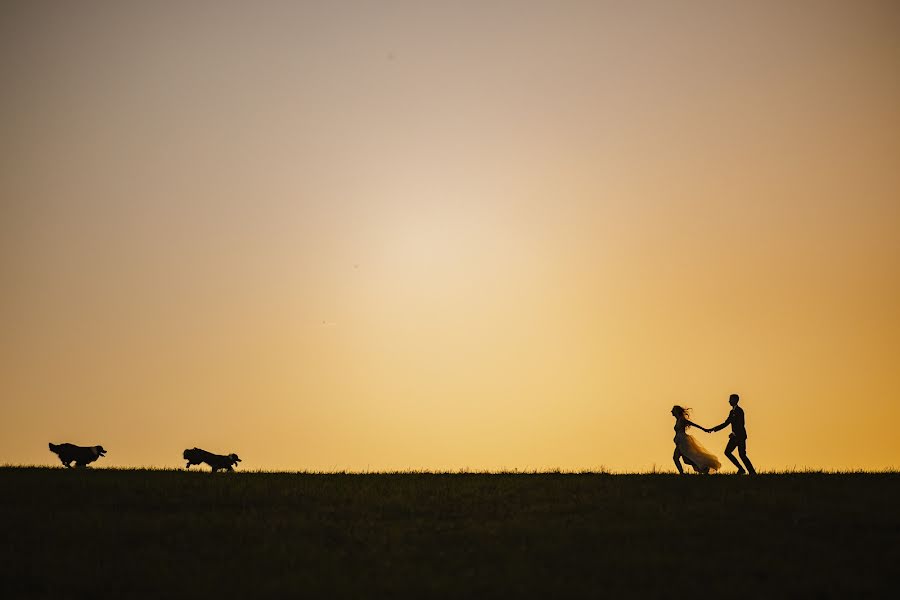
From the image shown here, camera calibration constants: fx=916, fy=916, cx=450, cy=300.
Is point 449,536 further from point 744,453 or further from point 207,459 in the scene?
point 207,459

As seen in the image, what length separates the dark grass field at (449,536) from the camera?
685 inches

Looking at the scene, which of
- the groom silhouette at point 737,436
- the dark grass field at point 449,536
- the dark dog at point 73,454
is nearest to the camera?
the dark grass field at point 449,536

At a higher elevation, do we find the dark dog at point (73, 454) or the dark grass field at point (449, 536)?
the dark dog at point (73, 454)

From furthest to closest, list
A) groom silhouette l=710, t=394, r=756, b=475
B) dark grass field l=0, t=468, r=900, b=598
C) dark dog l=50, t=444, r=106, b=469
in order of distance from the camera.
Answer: dark dog l=50, t=444, r=106, b=469 → groom silhouette l=710, t=394, r=756, b=475 → dark grass field l=0, t=468, r=900, b=598

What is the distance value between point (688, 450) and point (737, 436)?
171 centimetres

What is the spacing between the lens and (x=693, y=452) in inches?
1209

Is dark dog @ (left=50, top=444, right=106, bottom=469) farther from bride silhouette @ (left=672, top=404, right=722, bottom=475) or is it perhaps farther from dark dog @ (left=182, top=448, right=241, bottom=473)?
bride silhouette @ (left=672, top=404, right=722, bottom=475)

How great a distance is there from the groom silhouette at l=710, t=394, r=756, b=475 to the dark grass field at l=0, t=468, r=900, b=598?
4.87ft

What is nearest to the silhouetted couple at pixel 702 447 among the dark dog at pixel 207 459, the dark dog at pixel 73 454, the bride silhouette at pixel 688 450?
the bride silhouette at pixel 688 450

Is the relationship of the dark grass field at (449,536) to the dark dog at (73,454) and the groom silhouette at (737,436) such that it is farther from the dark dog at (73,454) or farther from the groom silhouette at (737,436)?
the dark dog at (73,454)

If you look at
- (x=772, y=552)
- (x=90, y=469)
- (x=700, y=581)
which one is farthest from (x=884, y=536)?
(x=90, y=469)

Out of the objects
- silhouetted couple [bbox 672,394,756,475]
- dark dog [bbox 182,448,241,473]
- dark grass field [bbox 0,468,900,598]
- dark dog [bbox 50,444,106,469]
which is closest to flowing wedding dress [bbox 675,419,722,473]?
silhouetted couple [bbox 672,394,756,475]

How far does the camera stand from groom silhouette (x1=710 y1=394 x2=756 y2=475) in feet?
98.0

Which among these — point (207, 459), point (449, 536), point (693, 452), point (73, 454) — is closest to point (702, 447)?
point (693, 452)
